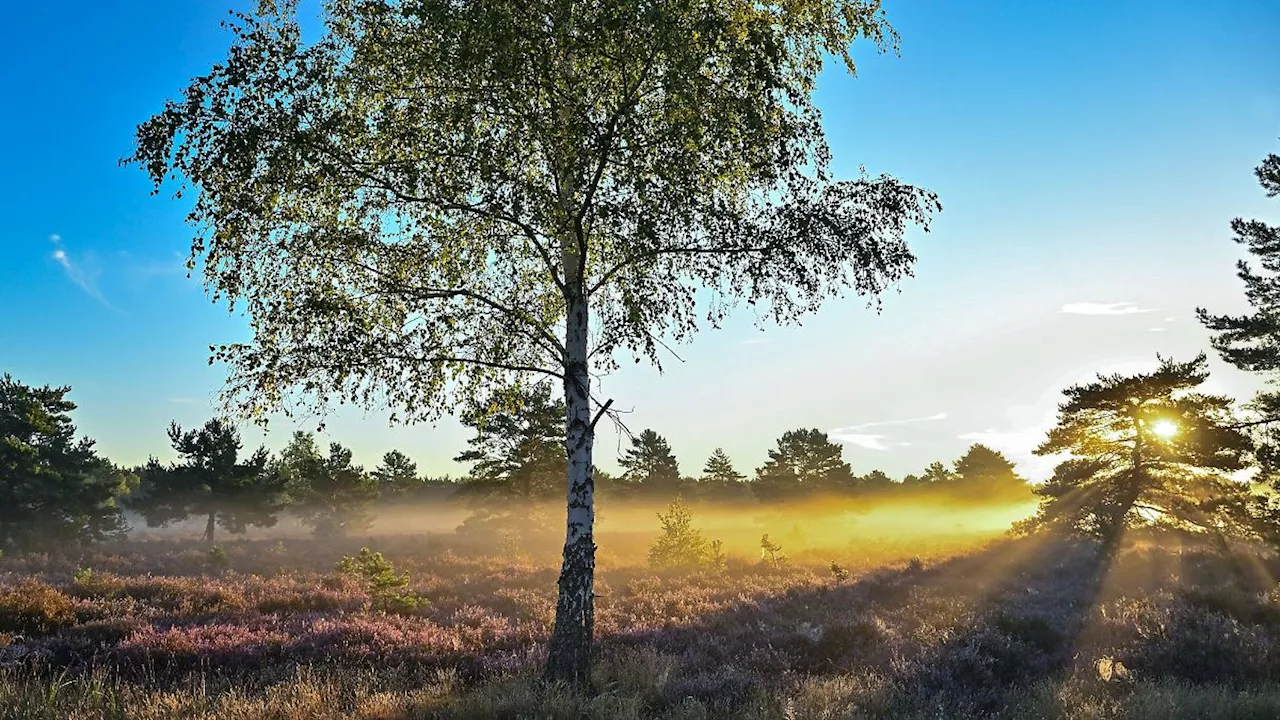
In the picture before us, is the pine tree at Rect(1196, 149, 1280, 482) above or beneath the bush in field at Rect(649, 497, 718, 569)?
above

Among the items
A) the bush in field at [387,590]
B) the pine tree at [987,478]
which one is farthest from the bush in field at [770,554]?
the pine tree at [987,478]

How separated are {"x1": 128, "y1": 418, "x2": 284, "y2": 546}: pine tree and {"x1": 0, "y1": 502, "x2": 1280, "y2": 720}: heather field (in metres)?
15.0

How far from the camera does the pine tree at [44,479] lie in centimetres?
3089

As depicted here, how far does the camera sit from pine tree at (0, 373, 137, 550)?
1216 inches

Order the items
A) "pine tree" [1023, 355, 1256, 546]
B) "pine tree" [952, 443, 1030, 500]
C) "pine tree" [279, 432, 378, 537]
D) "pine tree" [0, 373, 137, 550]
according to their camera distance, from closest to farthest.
Result: "pine tree" [1023, 355, 1256, 546] → "pine tree" [0, 373, 137, 550] → "pine tree" [279, 432, 378, 537] → "pine tree" [952, 443, 1030, 500]

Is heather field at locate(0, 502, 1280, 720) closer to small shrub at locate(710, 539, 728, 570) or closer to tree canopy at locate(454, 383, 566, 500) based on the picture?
small shrub at locate(710, 539, 728, 570)

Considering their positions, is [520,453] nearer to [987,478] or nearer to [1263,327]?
[1263,327]

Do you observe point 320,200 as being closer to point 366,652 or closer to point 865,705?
point 366,652

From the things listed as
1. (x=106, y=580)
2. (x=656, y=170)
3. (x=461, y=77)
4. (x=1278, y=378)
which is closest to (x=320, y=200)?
(x=461, y=77)

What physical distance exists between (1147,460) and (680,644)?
2268 centimetres

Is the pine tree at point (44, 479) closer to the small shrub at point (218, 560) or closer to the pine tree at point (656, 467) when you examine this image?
the small shrub at point (218, 560)

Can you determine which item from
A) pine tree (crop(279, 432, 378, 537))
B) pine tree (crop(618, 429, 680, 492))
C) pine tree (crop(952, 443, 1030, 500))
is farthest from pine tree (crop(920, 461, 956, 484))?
pine tree (crop(279, 432, 378, 537))

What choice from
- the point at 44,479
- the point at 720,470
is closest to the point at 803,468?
the point at 720,470

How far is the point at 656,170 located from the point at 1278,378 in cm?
2412
